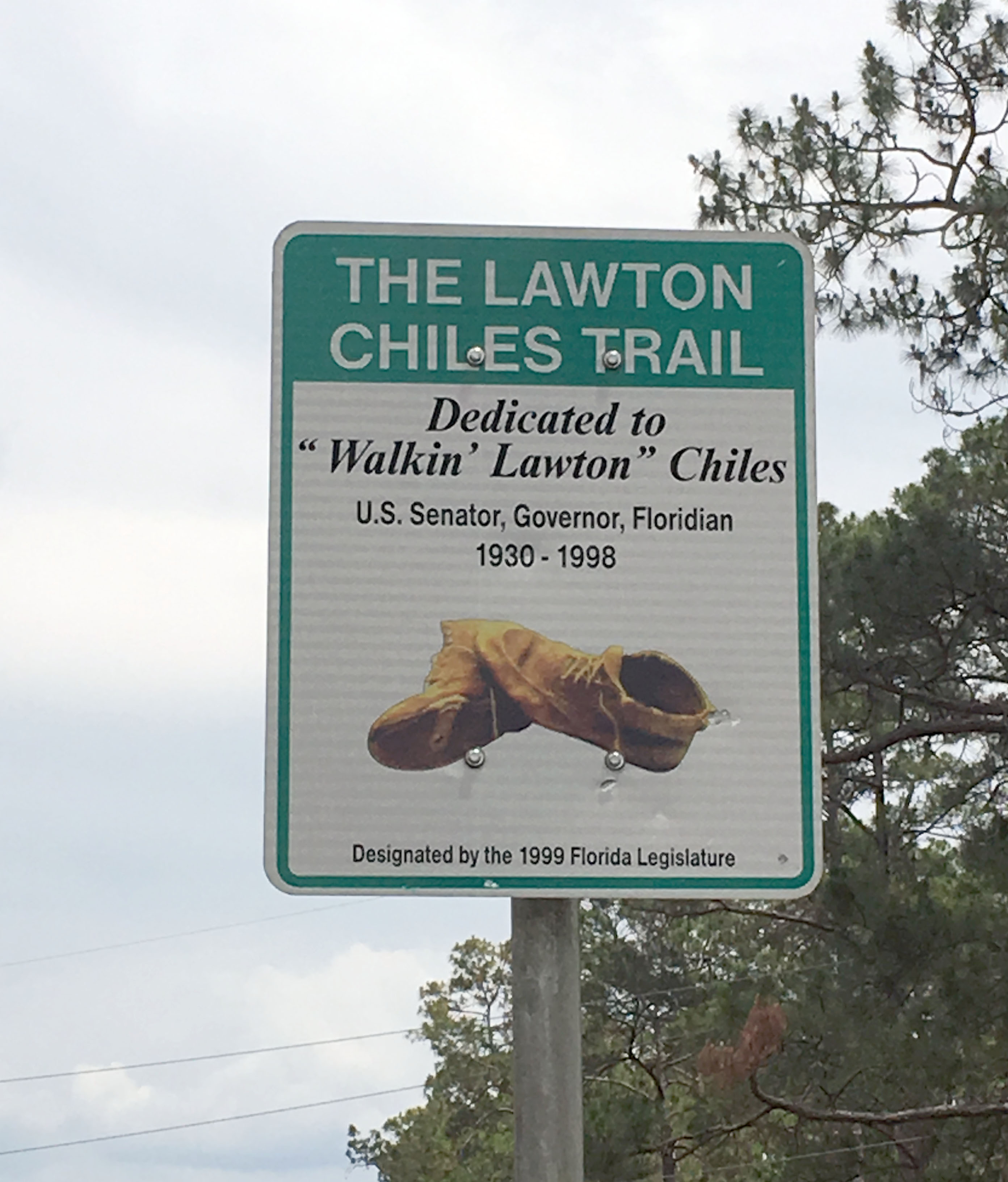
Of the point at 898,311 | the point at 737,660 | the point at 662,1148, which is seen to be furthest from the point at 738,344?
the point at 662,1148

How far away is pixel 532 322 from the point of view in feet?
8.61

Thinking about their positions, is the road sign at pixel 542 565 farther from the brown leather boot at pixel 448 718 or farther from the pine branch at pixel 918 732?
the pine branch at pixel 918 732

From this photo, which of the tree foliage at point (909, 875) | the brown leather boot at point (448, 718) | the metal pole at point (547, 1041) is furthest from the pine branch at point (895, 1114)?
the brown leather boot at point (448, 718)

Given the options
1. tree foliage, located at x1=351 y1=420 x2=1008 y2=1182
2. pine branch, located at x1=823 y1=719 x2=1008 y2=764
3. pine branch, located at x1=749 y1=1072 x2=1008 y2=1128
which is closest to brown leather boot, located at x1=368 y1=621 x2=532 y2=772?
tree foliage, located at x1=351 y1=420 x2=1008 y2=1182

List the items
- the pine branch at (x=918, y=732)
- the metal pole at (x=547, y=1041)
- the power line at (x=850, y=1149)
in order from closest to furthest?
the metal pole at (x=547, y=1041) → the pine branch at (x=918, y=732) → the power line at (x=850, y=1149)

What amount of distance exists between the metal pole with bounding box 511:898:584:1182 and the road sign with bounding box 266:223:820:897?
73 millimetres

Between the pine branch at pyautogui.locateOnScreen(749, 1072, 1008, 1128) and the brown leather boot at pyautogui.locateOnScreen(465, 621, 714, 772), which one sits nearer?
the brown leather boot at pyautogui.locateOnScreen(465, 621, 714, 772)

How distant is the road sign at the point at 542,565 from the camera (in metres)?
2.45

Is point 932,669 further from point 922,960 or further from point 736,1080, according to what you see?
point 736,1080

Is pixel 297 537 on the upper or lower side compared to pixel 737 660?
upper

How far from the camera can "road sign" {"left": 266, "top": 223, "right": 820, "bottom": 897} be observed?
2453mm

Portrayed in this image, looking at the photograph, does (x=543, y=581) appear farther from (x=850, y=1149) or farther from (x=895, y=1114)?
(x=850, y=1149)

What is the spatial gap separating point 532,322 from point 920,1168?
16.9m

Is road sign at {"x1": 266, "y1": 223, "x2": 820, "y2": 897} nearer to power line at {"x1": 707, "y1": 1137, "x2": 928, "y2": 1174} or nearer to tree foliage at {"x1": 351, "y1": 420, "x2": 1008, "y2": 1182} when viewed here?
tree foliage at {"x1": 351, "y1": 420, "x2": 1008, "y2": 1182}
